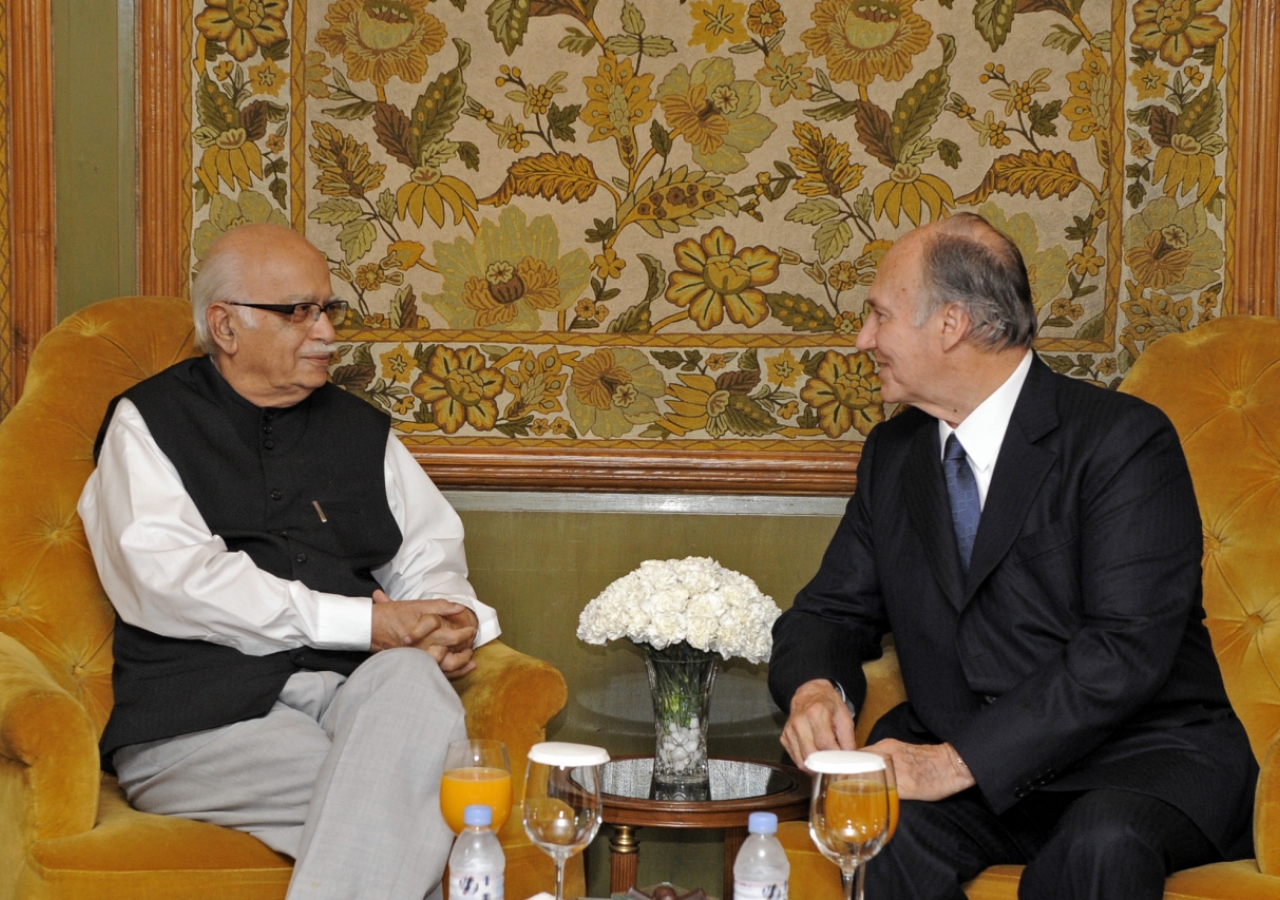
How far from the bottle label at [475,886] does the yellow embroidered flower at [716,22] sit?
2211 mm

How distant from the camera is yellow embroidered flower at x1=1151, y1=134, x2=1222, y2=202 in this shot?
10.6 ft

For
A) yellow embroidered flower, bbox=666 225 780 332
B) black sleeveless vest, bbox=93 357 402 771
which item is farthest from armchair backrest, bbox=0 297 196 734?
yellow embroidered flower, bbox=666 225 780 332

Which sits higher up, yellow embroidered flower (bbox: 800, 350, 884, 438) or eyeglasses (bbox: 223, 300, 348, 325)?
eyeglasses (bbox: 223, 300, 348, 325)

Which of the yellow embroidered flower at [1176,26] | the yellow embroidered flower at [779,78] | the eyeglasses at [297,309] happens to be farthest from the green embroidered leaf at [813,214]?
the eyeglasses at [297,309]

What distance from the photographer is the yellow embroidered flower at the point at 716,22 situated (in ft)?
10.7

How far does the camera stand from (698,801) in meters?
2.50

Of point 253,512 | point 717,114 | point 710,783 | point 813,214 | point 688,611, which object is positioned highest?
point 717,114

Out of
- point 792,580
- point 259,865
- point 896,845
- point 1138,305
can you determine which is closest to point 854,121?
point 1138,305

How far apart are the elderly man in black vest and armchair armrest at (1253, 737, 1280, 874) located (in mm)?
1231

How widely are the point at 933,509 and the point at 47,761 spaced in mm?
1506

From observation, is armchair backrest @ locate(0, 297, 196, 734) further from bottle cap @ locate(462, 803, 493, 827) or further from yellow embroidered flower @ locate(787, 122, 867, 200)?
yellow embroidered flower @ locate(787, 122, 867, 200)

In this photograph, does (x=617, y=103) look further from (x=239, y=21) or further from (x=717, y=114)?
(x=239, y=21)

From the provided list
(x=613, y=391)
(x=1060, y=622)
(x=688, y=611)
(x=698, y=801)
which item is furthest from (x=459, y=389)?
(x=1060, y=622)

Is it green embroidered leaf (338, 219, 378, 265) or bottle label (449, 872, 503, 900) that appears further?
green embroidered leaf (338, 219, 378, 265)
